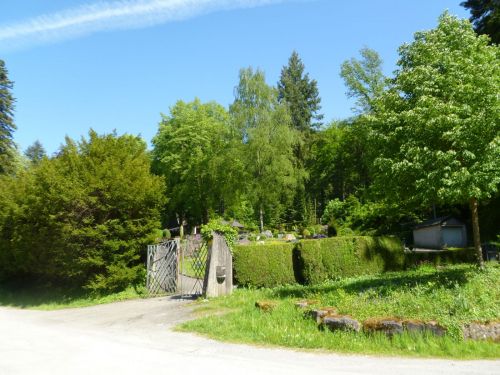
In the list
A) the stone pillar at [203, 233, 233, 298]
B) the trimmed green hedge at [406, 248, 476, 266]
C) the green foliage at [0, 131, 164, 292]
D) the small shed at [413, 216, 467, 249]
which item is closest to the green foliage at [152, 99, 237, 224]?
the small shed at [413, 216, 467, 249]

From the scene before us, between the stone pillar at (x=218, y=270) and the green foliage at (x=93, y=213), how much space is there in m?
5.22

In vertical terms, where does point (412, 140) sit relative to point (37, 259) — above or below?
above

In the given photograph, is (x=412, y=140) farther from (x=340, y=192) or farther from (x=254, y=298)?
(x=340, y=192)

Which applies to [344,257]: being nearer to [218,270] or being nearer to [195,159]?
[218,270]

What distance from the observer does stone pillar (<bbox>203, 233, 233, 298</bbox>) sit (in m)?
16.2

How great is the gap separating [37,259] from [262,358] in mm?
18862

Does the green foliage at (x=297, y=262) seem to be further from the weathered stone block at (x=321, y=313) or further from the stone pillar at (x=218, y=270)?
the weathered stone block at (x=321, y=313)

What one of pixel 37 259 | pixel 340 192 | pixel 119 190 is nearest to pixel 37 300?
pixel 37 259

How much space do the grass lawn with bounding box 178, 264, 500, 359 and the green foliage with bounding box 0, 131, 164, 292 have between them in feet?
26.0

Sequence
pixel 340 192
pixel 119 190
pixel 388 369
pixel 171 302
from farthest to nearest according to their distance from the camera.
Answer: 1. pixel 340 192
2. pixel 119 190
3. pixel 171 302
4. pixel 388 369

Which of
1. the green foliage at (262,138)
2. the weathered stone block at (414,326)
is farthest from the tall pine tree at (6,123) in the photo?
the weathered stone block at (414,326)

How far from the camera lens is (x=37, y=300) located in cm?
2219

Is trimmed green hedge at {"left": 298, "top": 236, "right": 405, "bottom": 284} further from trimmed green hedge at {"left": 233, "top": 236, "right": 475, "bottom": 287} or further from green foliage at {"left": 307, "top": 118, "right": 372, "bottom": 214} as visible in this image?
green foliage at {"left": 307, "top": 118, "right": 372, "bottom": 214}

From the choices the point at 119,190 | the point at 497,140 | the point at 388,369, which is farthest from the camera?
the point at 119,190
